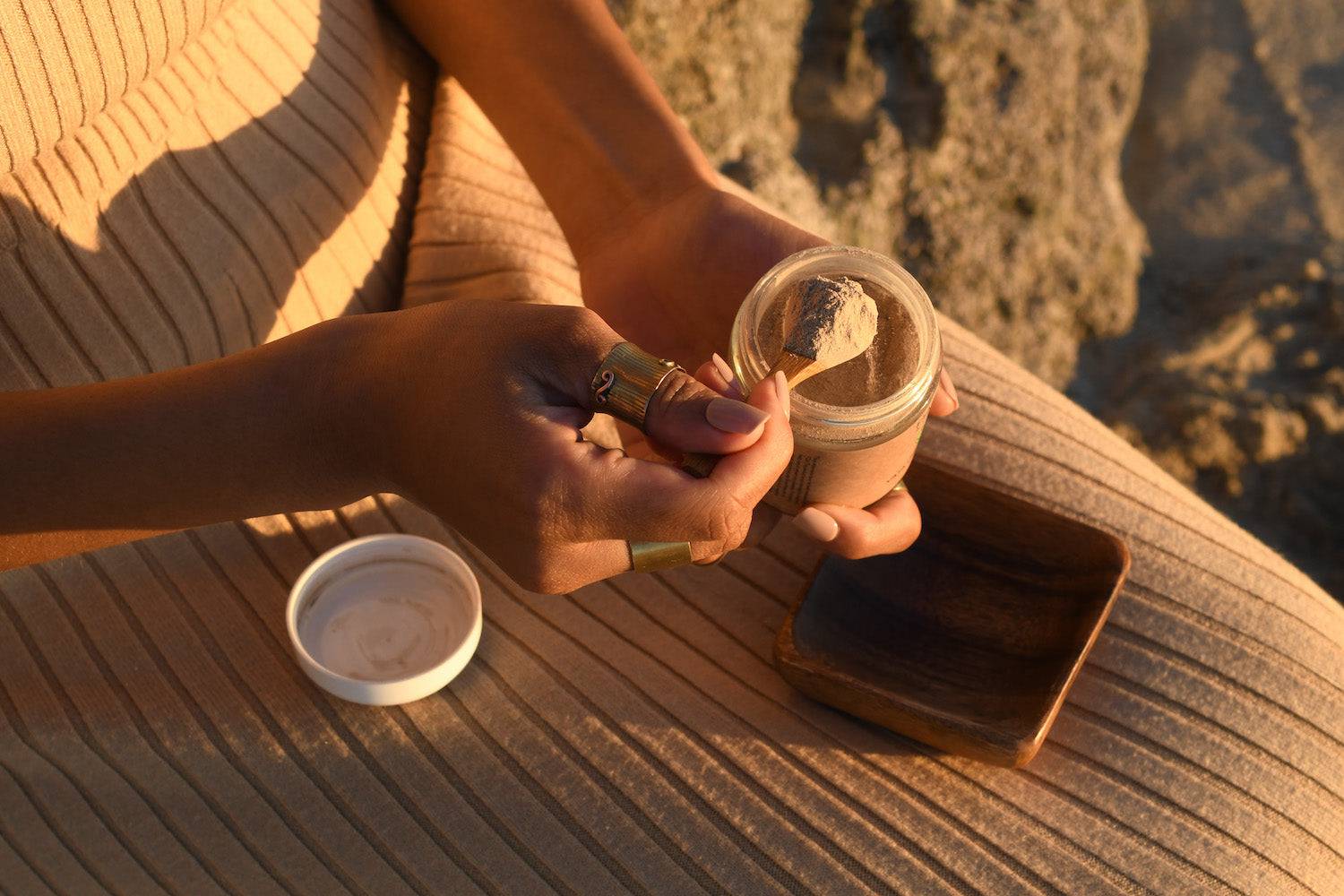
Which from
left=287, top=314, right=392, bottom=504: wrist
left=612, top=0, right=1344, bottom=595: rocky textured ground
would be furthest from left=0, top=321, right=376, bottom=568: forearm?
left=612, top=0, right=1344, bottom=595: rocky textured ground

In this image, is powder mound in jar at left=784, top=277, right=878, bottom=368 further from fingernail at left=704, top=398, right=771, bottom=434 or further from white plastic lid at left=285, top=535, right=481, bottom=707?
white plastic lid at left=285, top=535, right=481, bottom=707

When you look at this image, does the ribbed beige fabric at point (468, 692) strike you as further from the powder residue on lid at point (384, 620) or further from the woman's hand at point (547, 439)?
the woman's hand at point (547, 439)

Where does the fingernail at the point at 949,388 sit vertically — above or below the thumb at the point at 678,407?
below

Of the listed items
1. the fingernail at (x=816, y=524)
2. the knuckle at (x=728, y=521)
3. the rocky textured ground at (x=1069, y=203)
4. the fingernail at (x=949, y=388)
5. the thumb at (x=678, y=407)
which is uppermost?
the thumb at (x=678, y=407)

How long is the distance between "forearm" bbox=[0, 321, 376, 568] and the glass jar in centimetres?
26

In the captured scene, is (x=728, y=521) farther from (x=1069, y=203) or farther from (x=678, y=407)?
(x=1069, y=203)

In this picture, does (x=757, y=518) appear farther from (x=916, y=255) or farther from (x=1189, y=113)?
(x=1189, y=113)

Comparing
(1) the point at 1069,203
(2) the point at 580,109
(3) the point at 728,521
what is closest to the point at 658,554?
(3) the point at 728,521

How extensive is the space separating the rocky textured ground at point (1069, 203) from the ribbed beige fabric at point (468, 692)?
2.55ft

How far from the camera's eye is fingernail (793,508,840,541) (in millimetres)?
763

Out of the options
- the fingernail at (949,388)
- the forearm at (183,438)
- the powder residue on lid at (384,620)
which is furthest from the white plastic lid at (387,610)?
the fingernail at (949,388)

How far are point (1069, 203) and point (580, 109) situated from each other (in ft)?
3.56

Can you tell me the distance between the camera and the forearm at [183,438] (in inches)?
27.1

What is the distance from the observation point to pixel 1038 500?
91 cm
